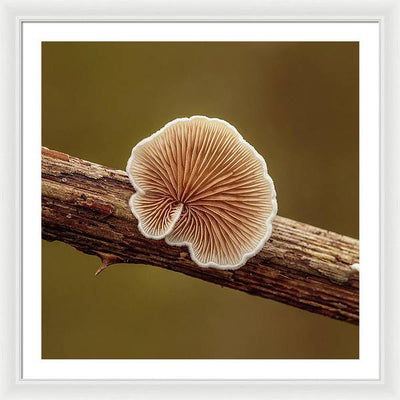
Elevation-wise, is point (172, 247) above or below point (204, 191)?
below
